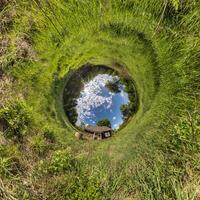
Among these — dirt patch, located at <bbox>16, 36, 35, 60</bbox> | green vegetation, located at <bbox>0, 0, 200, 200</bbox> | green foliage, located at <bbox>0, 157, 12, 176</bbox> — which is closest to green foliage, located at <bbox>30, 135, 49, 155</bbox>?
green vegetation, located at <bbox>0, 0, 200, 200</bbox>

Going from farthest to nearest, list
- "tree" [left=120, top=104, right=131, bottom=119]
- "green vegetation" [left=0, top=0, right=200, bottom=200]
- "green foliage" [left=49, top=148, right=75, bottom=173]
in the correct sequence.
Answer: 1. "tree" [left=120, top=104, right=131, bottom=119]
2. "green foliage" [left=49, top=148, right=75, bottom=173]
3. "green vegetation" [left=0, top=0, right=200, bottom=200]

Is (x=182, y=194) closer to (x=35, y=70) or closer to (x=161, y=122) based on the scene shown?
(x=161, y=122)

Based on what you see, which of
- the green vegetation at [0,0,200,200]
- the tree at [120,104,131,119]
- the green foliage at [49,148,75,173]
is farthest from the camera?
the tree at [120,104,131,119]

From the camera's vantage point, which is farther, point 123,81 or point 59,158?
point 123,81

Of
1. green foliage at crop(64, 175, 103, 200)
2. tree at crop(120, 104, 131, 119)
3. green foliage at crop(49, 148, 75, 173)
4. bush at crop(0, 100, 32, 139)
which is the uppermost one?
tree at crop(120, 104, 131, 119)

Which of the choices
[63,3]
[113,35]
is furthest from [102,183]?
[63,3]

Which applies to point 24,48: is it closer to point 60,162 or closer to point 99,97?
point 99,97

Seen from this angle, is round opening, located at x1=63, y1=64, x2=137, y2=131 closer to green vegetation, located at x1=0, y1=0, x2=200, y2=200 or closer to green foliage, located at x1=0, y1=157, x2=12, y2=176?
green vegetation, located at x1=0, y1=0, x2=200, y2=200

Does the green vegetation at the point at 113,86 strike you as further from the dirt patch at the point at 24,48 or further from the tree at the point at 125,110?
the dirt patch at the point at 24,48
